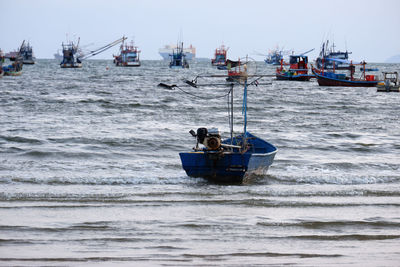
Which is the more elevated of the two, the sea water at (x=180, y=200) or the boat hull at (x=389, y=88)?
the boat hull at (x=389, y=88)

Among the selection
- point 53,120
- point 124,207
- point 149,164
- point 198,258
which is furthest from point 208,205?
point 53,120

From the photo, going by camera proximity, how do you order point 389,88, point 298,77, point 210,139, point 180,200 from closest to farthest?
1. point 180,200
2. point 210,139
3. point 389,88
4. point 298,77

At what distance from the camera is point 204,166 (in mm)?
14367

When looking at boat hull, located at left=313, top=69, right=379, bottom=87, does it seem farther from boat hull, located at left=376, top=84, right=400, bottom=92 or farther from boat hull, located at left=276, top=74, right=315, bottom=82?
boat hull, located at left=276, top=74, right=315, bottom=82

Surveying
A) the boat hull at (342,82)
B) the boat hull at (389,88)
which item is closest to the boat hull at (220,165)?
the boat hull at (389,88)

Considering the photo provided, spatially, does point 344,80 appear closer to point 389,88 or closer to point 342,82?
point 342,82

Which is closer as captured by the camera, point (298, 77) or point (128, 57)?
point (298, 77)

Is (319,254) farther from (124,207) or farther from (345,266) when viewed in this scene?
(124,207)

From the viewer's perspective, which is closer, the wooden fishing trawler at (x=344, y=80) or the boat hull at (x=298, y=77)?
the wooden fishing trawler at (x=344, y=80)

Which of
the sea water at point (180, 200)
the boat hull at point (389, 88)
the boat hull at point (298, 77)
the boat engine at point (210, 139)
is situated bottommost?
the sea water at point (180, 200)

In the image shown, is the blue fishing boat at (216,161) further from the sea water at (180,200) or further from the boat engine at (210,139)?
the sea water at (180,200)

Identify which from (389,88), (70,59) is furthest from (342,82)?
(70,59)

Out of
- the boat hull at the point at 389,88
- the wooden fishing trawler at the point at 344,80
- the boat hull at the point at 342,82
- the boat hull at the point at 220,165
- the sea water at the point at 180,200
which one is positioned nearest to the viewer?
the sea water at the point at 180,200

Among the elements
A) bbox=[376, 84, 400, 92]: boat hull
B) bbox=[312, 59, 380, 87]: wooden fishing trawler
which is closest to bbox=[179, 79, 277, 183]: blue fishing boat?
bbox=[376, 84, 400, 92]: boat hull
